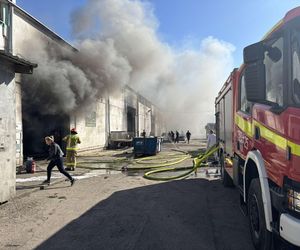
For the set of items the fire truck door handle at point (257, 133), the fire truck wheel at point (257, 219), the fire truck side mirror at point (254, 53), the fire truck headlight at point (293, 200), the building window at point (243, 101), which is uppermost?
the fire truck side mirror at point (254, 53)

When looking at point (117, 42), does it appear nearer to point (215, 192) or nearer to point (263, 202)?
point (215, 192)

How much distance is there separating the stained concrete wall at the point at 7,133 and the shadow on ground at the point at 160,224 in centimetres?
187

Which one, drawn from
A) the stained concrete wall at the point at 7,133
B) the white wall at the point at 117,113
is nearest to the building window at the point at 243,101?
the stained concrete wall at the point at 7,133

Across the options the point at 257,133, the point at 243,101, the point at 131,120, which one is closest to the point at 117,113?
the point at 131,120

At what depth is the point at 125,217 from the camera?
6246 millimetres

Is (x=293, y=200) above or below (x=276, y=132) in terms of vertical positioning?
below

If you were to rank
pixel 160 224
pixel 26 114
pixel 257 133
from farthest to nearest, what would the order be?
pixel 26 114 → pixel 160 224 → pixel 257 133

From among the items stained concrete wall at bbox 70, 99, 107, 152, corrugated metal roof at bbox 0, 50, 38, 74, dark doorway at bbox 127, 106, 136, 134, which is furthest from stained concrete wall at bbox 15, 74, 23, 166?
dark doorway at bbox 127, 106, 136, 134

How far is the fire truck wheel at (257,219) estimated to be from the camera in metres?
3.88

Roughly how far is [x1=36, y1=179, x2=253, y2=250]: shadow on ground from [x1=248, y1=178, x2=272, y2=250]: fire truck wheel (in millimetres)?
423

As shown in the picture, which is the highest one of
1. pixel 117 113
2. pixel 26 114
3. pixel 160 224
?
pixel 117 113

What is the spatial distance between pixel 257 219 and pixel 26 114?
1581cm

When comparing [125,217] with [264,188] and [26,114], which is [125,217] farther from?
[26,114]

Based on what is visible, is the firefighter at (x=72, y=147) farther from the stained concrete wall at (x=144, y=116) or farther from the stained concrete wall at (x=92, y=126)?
the stained concrete wall at (x=144, y=116)
